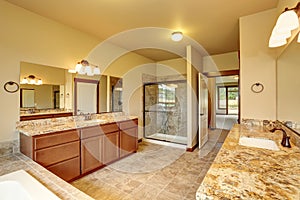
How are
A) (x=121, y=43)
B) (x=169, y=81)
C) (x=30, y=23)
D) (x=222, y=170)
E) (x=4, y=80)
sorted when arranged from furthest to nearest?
(x=169, y=81) < (x=121, y=43) < (x=30, y=23) < (x=4, y=80) < (x=222, y=170)

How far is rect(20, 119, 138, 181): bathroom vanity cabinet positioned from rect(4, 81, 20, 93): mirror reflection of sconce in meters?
0.62

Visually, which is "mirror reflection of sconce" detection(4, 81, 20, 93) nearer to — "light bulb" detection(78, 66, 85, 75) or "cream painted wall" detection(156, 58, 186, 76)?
"light bulb" detection(78, 66, 85, 75)

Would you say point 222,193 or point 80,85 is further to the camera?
point 80,85

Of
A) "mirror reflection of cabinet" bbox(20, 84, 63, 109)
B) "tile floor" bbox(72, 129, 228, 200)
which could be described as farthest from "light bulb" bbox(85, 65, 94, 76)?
"tile floor" bbox(72, 129, 228, 200)

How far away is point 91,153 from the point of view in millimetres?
2510

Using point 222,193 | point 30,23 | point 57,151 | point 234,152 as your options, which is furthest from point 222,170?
Answer: point 30,23

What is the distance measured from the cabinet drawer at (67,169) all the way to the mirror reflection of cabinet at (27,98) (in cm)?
100

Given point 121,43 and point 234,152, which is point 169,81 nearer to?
point 121,43

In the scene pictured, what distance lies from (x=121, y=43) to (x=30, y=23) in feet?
5.50

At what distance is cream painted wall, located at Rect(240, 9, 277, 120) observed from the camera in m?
2.18

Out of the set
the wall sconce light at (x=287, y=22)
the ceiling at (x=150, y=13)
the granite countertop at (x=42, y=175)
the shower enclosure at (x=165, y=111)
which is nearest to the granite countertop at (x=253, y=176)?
the granite countertop at (x=42, y=175)

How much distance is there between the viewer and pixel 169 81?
15.7 ft

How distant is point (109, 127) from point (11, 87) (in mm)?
1521

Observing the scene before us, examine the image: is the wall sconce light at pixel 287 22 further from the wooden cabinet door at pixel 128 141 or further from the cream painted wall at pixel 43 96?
the cream painted wall at pixel 43 96
